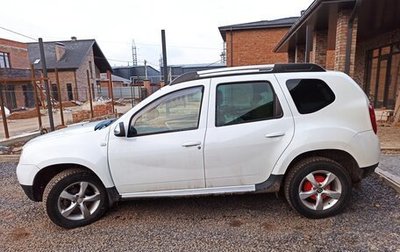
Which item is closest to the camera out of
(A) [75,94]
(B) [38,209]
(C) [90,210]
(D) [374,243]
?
(D) [374,243]

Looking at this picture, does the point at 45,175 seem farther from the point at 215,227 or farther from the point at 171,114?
the point at 215,227

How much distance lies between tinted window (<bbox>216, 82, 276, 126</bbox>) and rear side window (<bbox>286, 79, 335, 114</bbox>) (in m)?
0.26

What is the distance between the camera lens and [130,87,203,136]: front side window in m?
3.04

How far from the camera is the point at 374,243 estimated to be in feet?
8.50

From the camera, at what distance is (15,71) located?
2445cm

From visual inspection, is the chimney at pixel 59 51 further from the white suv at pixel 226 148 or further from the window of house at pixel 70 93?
the white suv at pixel 226 148

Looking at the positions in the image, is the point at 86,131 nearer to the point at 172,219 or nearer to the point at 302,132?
the point at 172,219

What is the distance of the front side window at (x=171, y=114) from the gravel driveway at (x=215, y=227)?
108cm

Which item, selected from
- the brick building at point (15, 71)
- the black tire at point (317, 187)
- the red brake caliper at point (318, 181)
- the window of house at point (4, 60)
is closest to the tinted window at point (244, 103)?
the black tire at point (317, 187)

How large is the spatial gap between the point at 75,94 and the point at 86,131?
31.4 m

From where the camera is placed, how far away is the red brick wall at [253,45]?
18672mm

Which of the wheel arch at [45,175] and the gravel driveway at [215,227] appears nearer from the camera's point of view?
the gravel driveway at [215,227]

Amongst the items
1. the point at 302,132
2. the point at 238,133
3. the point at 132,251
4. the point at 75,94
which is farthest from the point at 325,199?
the point at 75,94

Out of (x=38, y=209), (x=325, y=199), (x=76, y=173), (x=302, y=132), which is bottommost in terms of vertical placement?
(x=38, y=209)
